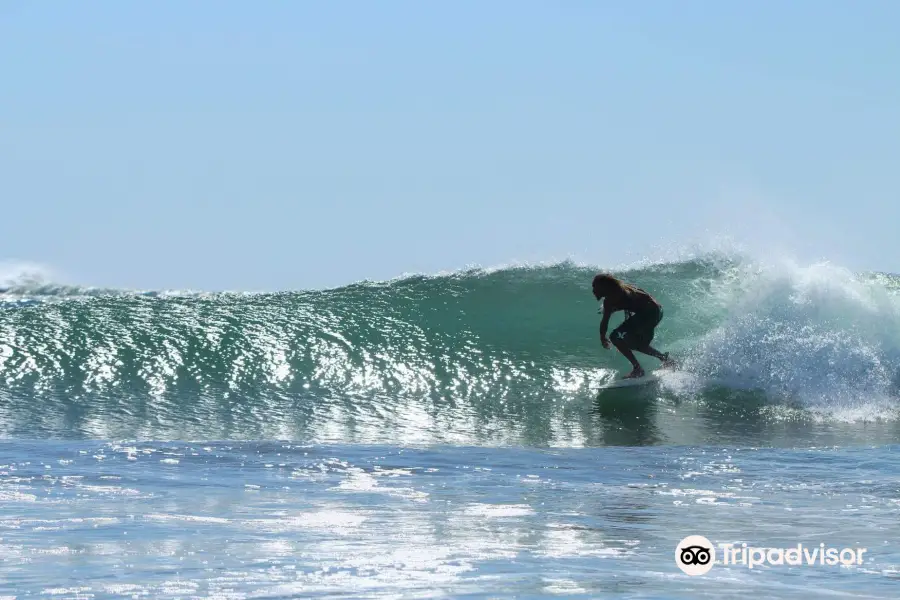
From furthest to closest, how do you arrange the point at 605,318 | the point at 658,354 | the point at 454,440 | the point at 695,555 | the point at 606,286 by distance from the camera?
1. the point at 658,354
2. the point at 606,286
3. the point at 605,318
4. the point at 454,440
5. the point at 695,555

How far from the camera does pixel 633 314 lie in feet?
38.8

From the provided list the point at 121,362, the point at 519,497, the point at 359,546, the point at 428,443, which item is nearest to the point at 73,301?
the point at 121,362

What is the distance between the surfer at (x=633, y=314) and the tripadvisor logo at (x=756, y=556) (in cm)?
661

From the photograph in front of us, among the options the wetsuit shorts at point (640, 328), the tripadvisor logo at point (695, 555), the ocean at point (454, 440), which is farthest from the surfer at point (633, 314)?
the tripadvisor logo at point (695, 555)

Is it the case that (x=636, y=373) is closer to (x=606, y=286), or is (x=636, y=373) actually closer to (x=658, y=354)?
(x=658, y=354)

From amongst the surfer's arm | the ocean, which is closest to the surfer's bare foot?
the ocean

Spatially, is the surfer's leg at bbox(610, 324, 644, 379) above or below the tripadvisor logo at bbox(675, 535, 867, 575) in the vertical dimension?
above

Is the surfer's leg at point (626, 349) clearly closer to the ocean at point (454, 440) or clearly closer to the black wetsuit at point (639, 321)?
the black wetsuit at point (639, 321)

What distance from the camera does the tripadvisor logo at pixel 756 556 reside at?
473cm

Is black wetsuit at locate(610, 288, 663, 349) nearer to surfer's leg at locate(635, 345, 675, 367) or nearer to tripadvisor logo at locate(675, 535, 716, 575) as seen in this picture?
surfer's leg at locate(635, 345, 675, 367)

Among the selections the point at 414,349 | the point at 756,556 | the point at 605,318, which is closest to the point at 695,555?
the point at 756,556

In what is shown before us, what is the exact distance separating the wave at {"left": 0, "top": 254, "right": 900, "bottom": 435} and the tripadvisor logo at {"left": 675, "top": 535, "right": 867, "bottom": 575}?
5.34m

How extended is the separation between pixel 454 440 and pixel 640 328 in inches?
130

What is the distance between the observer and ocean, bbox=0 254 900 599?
4.66m
